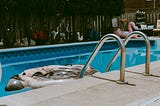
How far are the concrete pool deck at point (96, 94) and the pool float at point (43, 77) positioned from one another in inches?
63.5

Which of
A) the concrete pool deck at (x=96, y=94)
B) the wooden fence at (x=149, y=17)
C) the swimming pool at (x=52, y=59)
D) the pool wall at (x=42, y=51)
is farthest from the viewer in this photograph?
the wooden fence at (x=149, y=17)

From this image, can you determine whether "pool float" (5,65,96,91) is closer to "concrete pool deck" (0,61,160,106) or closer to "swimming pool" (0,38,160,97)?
"concrete pool deck" (0,61,160,106)

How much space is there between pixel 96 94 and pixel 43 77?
9.15 ft

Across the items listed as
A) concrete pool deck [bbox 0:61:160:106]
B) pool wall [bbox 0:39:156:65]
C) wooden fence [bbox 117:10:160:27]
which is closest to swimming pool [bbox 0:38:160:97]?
pool wall [bbox 0:39:156:65]

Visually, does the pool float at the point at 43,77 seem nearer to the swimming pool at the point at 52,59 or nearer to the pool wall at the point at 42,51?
the swimming pool at the point at 52,59

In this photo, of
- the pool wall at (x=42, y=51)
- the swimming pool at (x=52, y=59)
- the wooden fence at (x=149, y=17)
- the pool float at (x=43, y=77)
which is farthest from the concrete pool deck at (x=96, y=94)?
the wooden fence at (x=149, y=17)

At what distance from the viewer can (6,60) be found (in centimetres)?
1034

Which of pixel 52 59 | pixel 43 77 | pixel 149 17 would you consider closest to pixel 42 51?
pixel 52 59

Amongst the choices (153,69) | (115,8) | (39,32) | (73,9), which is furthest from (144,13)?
(153,69)

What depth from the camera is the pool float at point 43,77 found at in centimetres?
574

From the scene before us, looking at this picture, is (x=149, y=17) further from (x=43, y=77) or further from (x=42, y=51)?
(x=43, y=77)

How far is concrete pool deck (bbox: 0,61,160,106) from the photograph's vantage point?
3117mm

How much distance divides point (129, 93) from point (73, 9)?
37.4 ft

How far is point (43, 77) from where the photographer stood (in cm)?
611
